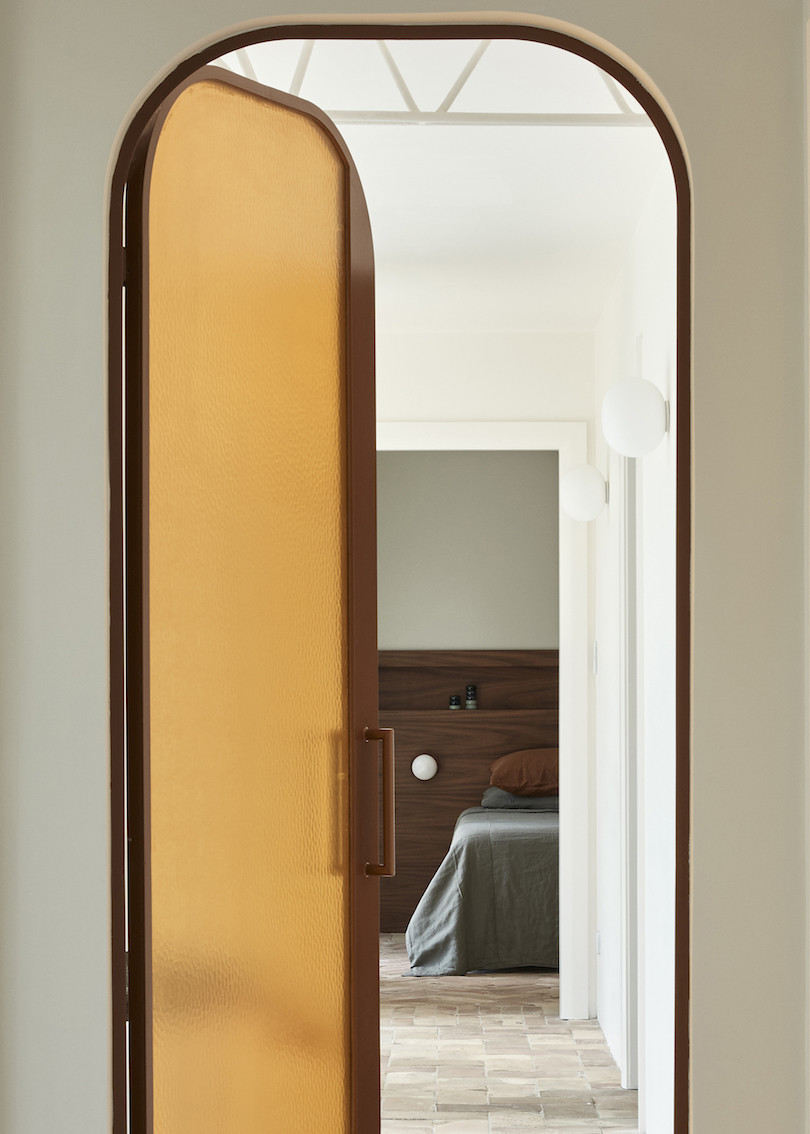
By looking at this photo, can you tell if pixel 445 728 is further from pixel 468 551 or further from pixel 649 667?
pixel 649 667

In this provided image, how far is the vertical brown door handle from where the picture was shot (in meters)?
2.06

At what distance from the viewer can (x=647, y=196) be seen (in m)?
3.55

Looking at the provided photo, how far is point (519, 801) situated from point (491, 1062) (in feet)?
7.40

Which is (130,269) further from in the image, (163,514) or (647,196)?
(647,196)

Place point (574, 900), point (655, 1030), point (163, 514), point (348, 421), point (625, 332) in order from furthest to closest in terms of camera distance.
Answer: point (574, 900) → point (625, 332) → point (655, 1030) → point (348, 421) → point (163, 514)

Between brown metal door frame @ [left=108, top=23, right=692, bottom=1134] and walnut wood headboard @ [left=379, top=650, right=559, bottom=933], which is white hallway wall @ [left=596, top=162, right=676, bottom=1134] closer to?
brown metal door frame @ [left=108, top=23, right=692, bottom=1134]

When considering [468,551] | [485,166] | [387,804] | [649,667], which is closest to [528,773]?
[468,551]

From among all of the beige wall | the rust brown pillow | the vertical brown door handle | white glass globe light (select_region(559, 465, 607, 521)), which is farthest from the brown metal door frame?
the rust brown pillow

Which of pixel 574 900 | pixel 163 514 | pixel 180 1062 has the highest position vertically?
pixel 163 514

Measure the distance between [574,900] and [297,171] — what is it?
12.1ft

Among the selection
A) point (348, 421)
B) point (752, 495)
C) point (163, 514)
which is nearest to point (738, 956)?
point (752, 495)

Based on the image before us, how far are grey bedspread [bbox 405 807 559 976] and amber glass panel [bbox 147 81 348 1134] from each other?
334cm

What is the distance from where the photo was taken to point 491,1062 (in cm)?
420

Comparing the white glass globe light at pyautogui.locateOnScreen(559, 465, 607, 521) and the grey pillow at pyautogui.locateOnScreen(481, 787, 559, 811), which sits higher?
the white glass globe light at pyautogui.locateOnScreen(559, 465, 607, 521)
